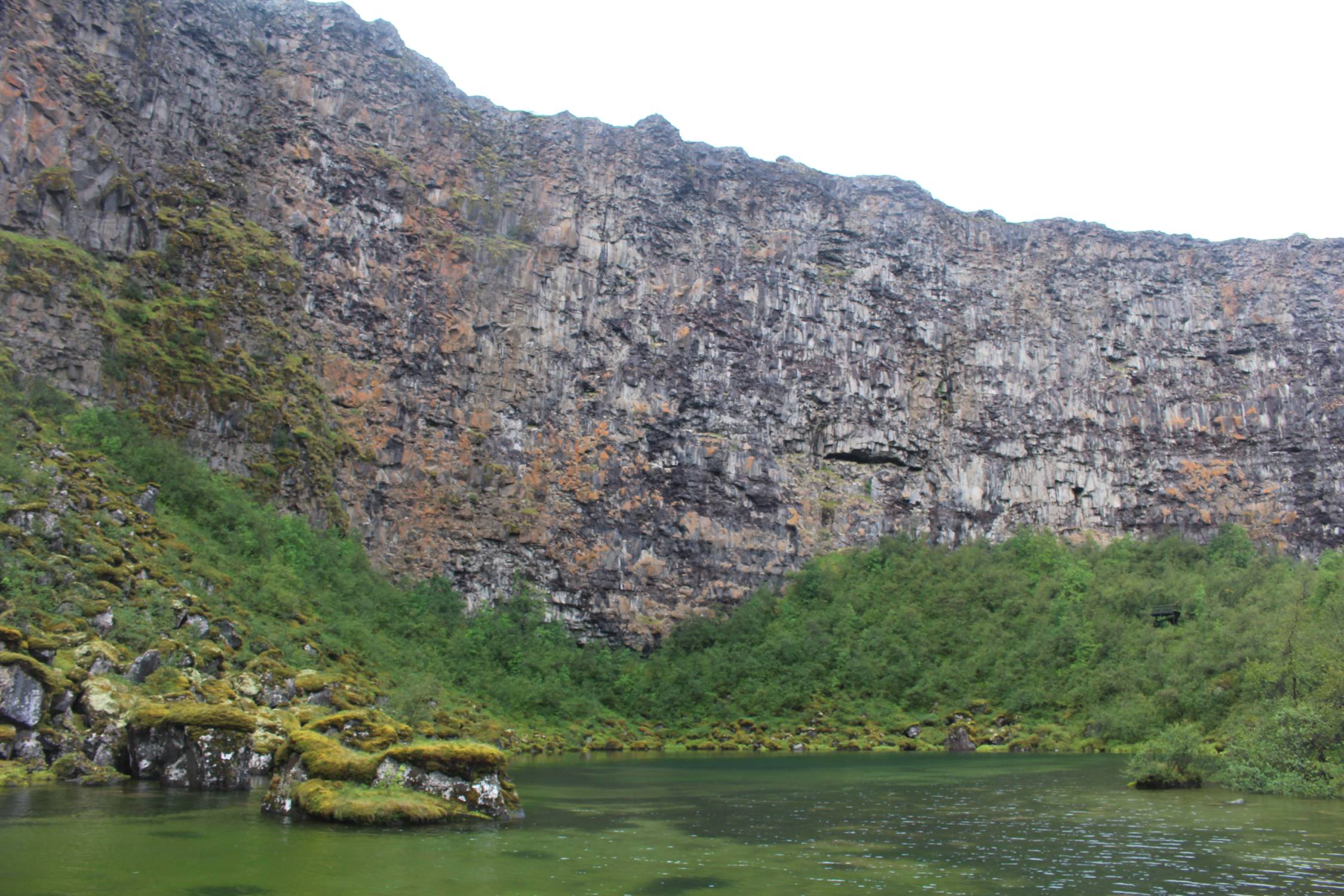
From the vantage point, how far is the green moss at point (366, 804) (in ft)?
67.2

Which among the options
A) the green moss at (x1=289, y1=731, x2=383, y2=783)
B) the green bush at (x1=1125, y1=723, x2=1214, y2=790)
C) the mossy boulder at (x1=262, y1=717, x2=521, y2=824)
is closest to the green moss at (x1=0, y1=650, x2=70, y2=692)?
the mossy boulder at (x1=262, y1=717, x2=521, y2=824)

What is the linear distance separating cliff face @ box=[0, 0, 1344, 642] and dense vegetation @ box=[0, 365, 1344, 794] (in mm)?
3777

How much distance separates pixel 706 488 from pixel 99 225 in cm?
4395

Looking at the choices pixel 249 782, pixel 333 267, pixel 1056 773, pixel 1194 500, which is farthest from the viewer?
pixel 1194 500

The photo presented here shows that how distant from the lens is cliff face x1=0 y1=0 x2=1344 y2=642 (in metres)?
55.8

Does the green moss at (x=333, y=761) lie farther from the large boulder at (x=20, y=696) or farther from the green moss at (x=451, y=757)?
the large boulder at (x=20, y=696)

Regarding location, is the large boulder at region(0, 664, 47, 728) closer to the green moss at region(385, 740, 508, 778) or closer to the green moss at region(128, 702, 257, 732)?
the green moss at region(128, 702, 257, 732)

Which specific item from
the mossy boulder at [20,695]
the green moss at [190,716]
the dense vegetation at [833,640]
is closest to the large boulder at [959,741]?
the dense vegetation at [833,640]

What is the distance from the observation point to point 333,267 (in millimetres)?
67500

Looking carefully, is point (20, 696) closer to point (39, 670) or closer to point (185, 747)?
point (39, 670)

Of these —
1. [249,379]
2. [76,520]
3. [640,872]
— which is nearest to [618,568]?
[249,379]

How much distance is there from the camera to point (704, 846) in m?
19.4

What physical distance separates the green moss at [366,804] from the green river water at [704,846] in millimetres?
565

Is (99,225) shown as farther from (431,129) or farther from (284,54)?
(431,129)
